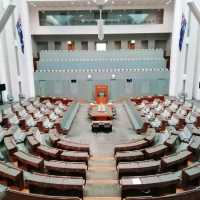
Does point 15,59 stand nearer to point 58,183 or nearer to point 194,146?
point 58,183

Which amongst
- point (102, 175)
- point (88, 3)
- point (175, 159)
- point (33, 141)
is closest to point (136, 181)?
point (102, 175)

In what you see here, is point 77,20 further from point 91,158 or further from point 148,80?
point 91,158

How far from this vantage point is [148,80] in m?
18.2

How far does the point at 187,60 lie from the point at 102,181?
1391cm

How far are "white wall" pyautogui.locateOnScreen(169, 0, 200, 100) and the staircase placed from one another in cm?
1186

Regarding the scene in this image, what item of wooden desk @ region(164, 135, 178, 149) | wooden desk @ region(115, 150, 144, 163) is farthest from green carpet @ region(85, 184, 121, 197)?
wooden desk @ region(164, 135, 178, 149)

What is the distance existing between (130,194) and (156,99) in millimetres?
11066

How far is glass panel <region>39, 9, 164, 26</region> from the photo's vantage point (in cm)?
2086

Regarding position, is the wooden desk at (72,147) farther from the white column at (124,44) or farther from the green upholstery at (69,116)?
the white column at (124,44)

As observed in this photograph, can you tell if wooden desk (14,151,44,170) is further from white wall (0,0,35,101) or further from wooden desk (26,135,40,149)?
white wall (0,0,35,101)

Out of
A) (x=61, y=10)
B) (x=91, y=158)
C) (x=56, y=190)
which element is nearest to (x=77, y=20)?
(x=61, y=10)

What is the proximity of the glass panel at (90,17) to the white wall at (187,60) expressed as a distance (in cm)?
422

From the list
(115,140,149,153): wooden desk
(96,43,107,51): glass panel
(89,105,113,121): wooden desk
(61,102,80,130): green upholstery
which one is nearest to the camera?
(115,140,149,153): wooden desk

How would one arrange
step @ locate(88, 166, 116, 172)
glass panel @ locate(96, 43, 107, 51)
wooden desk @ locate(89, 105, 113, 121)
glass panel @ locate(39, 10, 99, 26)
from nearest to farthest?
1. step @ locate(88, 166, 116, 172)
2. wooden desk @ locate(89, 105, 113, 121)
3. glass panel @ locate(39, 10, 99, 26)
4. glass panel @ locate(96, 43, 107, 51)
